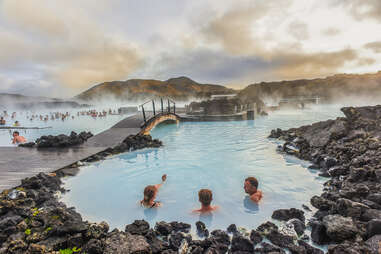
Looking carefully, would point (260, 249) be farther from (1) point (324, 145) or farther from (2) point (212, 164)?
(1) point (324, 145)

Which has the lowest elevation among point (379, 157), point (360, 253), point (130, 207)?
point (130, 207)

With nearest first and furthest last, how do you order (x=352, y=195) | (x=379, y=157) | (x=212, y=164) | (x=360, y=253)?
(x=360, y=253) < (x=352, y=195) < (x=379, y=157) < (x=212, y=164)

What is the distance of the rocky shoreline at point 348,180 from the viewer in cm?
247

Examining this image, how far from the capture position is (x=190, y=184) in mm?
5332

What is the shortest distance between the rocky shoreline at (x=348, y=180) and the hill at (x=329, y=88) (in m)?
48.1

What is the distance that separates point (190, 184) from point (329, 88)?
86.7m

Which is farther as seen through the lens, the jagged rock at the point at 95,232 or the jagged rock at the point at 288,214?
the jagged rock at the point at 288,214

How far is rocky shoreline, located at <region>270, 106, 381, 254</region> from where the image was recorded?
247 cm

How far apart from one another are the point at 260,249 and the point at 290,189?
256 centimetres

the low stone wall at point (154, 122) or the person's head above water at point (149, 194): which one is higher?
the low stone wall at point (154, 122)

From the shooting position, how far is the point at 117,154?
7.64 m

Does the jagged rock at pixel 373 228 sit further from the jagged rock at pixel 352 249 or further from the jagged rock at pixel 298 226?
the jagged rock at pixel 298 226

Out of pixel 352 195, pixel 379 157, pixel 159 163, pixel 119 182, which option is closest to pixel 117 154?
pixel 159 163

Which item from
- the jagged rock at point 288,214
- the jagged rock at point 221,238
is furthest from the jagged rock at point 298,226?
the jagged rock at point 221,238
